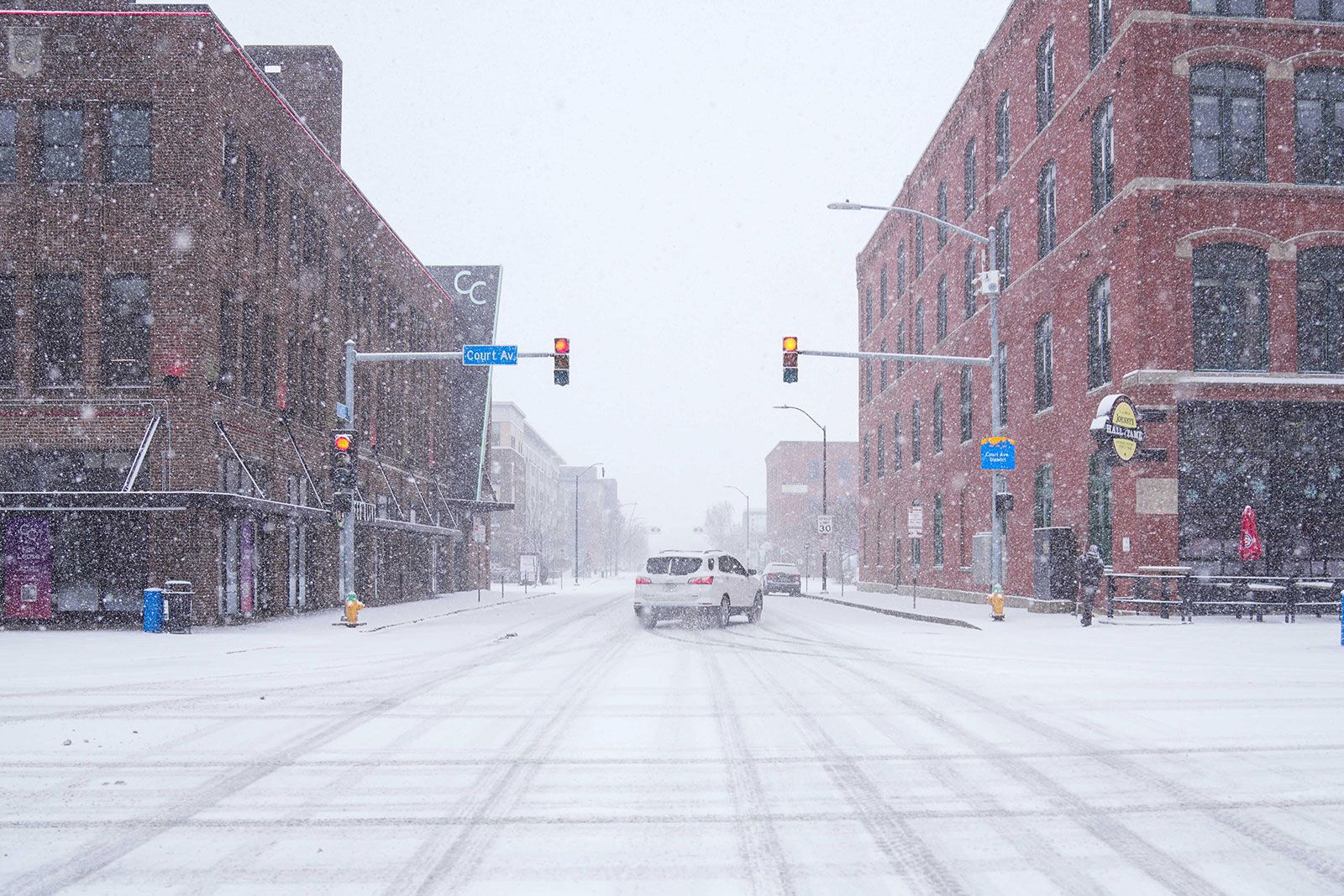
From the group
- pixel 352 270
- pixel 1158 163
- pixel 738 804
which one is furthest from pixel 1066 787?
pixel 352 270

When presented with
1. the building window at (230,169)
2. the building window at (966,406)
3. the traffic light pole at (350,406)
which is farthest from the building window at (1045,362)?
the building window at (230,169)

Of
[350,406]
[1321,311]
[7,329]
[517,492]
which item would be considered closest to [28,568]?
[7,329]

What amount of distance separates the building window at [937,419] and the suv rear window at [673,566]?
22.9 meters

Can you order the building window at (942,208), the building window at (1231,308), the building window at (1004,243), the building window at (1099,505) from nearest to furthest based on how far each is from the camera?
the building window at (1231,308) < the building window at (1099,505) < the building window at (1004,243) < the building window at (942,208)

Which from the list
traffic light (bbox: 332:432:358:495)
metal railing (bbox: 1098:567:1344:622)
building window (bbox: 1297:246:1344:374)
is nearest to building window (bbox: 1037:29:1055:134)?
building window (bbox: 1297:246:1344:374)

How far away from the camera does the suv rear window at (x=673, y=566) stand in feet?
76.0

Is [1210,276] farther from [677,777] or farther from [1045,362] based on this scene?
[677,777]

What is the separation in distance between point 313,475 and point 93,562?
793 cm

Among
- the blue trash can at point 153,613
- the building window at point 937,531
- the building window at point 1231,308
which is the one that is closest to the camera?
the blue trash can at point 153,613

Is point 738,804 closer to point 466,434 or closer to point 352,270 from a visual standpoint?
point 352,270

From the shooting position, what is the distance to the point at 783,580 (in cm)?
5003

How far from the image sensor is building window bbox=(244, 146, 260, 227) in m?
26.0

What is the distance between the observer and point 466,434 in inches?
2003

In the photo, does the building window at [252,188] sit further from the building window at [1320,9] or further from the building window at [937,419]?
the building window at [937,419]
